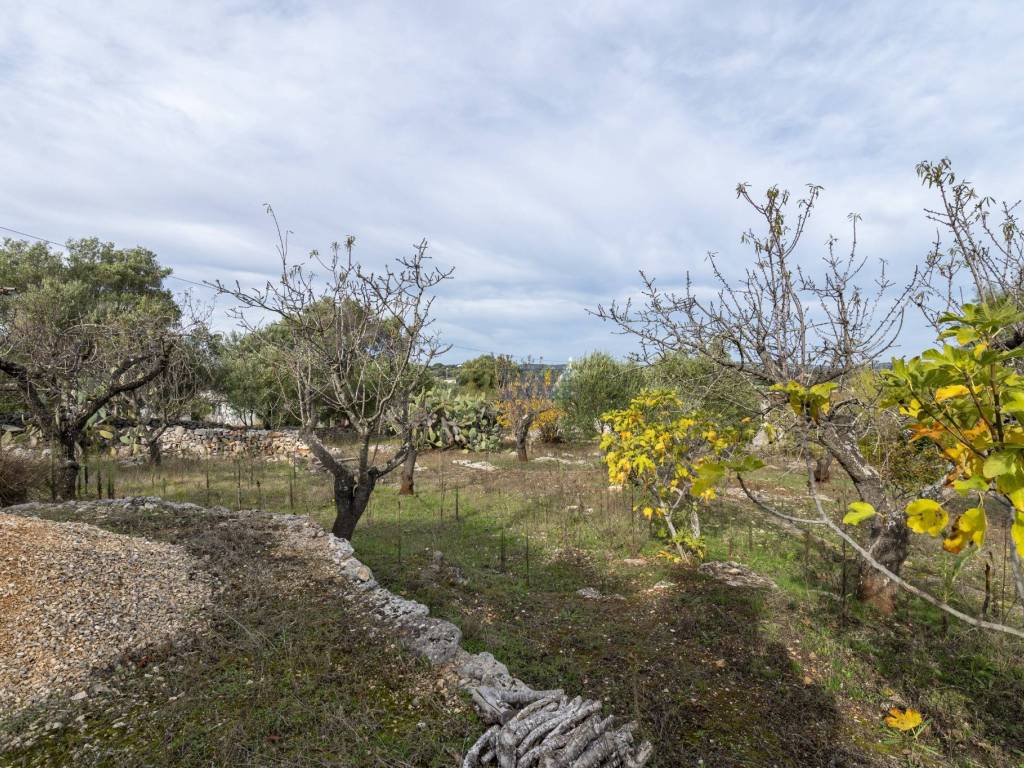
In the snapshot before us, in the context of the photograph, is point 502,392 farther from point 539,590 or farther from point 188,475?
point 539,590

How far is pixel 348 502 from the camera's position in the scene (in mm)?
6117

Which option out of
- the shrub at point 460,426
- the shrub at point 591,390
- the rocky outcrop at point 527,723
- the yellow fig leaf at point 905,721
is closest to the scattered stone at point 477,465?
the shrub at point 460,426

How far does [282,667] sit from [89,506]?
171 inches

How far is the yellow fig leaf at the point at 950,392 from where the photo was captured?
1354mm

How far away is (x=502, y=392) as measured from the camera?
17266 millimetres

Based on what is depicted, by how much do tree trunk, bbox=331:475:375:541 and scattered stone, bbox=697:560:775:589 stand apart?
3867mm

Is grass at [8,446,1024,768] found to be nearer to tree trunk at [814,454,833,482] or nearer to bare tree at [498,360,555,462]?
tree trunk at [814,454,833,482]

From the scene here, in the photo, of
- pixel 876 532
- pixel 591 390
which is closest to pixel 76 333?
pixel 591 390

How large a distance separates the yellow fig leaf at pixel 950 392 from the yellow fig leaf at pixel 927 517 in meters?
Result: 0.35

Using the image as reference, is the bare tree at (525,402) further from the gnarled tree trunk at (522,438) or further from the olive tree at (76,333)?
the olive tree at (76,333)

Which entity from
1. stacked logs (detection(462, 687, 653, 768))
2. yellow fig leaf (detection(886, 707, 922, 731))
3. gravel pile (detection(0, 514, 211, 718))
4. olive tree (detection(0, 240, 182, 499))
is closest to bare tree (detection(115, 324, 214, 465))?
olive tree (detection(0, 240, 182, 499))

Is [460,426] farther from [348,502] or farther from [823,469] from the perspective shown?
[348,502]

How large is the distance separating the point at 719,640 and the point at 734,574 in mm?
1709

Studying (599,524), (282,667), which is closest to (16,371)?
(282,667)
